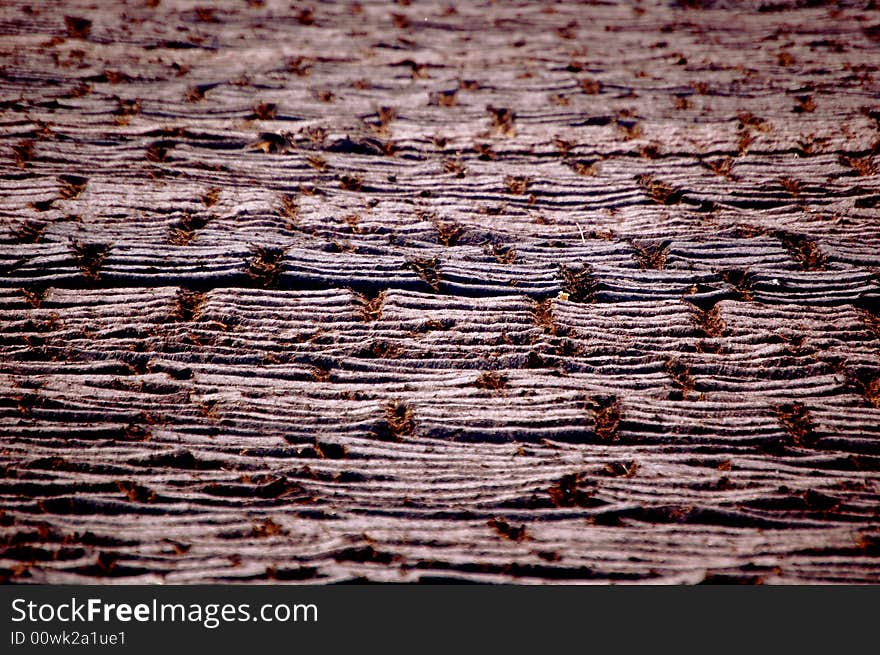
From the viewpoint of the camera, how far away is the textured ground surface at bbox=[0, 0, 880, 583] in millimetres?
2348

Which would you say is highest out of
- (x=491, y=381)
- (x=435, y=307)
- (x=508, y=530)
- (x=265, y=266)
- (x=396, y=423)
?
(x=265, y=266)

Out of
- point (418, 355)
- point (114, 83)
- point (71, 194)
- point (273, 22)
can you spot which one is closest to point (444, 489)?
point (418, 355)

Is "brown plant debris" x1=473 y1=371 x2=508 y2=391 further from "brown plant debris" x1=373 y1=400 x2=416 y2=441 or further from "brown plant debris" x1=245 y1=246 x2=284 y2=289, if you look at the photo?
"brown plant debris" x1=245 y1=246 x2=284 y2=289

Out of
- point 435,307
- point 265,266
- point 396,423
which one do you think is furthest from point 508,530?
point 265,266

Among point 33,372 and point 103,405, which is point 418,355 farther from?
point 33,372

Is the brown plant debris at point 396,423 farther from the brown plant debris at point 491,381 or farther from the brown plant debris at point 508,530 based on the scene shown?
the brown plant debris at point 508,530

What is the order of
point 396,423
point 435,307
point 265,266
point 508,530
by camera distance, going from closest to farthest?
point 508,530, point 396,423, point 435,307, point 265,266

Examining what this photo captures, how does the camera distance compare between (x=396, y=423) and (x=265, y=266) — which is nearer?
(x=396, y=423)

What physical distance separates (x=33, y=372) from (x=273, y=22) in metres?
2.96

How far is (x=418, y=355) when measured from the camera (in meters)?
2.81

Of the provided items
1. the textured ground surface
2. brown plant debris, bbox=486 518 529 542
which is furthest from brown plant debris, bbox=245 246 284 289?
brown plant debris, bbox=486 518 529 542

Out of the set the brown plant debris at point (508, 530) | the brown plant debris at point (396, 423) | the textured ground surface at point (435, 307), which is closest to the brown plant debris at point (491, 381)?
the textured ground surface at point (435, 307)

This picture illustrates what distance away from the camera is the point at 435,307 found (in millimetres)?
2973

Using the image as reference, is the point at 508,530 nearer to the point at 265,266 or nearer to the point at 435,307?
the point at 435,307
